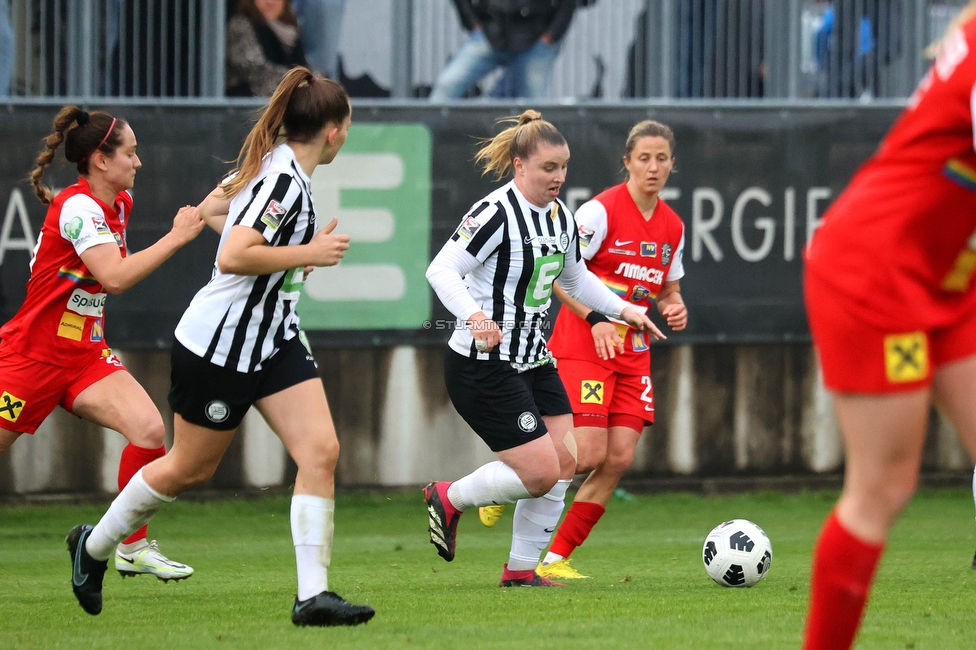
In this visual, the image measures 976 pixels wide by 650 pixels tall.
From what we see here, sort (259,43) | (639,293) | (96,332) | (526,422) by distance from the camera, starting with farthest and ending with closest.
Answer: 1. (259,43)
2. (639,293)
3. (96,332)
4. (526,422)

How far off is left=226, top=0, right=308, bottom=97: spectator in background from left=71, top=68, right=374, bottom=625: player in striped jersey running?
5506 mm

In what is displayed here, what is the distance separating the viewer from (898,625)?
15.3 feet

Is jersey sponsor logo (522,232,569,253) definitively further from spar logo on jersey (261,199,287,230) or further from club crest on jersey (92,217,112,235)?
club crest on jersey (92,217,112,235)

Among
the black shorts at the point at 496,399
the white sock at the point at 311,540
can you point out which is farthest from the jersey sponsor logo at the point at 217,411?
the black shorts at the point at 496,399

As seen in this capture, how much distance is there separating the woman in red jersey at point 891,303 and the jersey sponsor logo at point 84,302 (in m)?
3.99

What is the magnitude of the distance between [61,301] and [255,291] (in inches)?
71.3

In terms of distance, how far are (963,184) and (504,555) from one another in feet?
17.0

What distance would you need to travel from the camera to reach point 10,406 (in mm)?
5930

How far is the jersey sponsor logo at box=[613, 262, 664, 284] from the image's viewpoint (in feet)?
22.2

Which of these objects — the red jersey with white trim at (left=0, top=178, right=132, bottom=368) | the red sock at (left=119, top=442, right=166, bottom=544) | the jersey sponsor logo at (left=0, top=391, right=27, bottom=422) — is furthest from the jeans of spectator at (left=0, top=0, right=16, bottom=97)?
the red sock at (left=119, top=442, right=166, bottom=544)

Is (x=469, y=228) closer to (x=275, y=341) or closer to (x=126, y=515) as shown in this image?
(x=275, y=341)

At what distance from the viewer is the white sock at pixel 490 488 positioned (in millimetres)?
5660

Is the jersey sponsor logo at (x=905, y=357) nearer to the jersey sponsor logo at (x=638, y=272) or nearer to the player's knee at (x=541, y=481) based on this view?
the player's knee at (x=541, y=481)

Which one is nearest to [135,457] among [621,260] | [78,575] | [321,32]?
[78,575]
